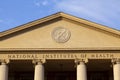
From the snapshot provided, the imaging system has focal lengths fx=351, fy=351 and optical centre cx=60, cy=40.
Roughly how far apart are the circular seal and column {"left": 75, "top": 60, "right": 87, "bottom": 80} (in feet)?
9.78

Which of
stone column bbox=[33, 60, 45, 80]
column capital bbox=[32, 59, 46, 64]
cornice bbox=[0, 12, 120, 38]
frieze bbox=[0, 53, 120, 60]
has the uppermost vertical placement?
cornice bbox=[0, 12, 120, 38]

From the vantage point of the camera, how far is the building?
38.2 meters

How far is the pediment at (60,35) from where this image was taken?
39000mm

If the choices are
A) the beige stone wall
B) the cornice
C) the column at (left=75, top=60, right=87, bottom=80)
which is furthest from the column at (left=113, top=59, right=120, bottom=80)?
the column at (left=75, top=60, right=87, bottom=80)

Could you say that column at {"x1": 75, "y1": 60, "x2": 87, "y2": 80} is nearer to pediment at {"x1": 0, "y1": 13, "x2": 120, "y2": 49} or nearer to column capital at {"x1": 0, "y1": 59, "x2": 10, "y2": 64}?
pediment at {"x1": 0, "y1": 13, "x2": 120, "y2": 49}

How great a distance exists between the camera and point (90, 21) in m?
39.5

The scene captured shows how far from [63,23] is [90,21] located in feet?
10.2

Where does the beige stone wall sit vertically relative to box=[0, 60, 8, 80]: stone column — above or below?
above

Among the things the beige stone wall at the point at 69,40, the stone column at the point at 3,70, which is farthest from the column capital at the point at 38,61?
the stone column at the point at 3,70

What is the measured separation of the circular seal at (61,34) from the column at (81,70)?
9.78 ft

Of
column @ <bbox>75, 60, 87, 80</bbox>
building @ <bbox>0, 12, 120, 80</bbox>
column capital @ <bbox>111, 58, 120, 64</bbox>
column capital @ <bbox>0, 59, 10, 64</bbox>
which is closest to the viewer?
column @ <bbox>75, 60, 87, 80</bbox>

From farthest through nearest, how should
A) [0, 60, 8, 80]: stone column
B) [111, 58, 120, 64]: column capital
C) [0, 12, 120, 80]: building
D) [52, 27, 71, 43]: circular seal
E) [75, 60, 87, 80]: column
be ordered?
[52, 27, 71, 43]: circular seal, [0, 12, 120, 80]: building, [111, 58, 120, 64]: column capital, [0, 60, 8, 80]: stone column, [75, 60, 87, 80]: column

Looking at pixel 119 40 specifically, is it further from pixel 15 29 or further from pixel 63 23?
pixel 15 29

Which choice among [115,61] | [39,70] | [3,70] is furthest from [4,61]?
[115,61]
